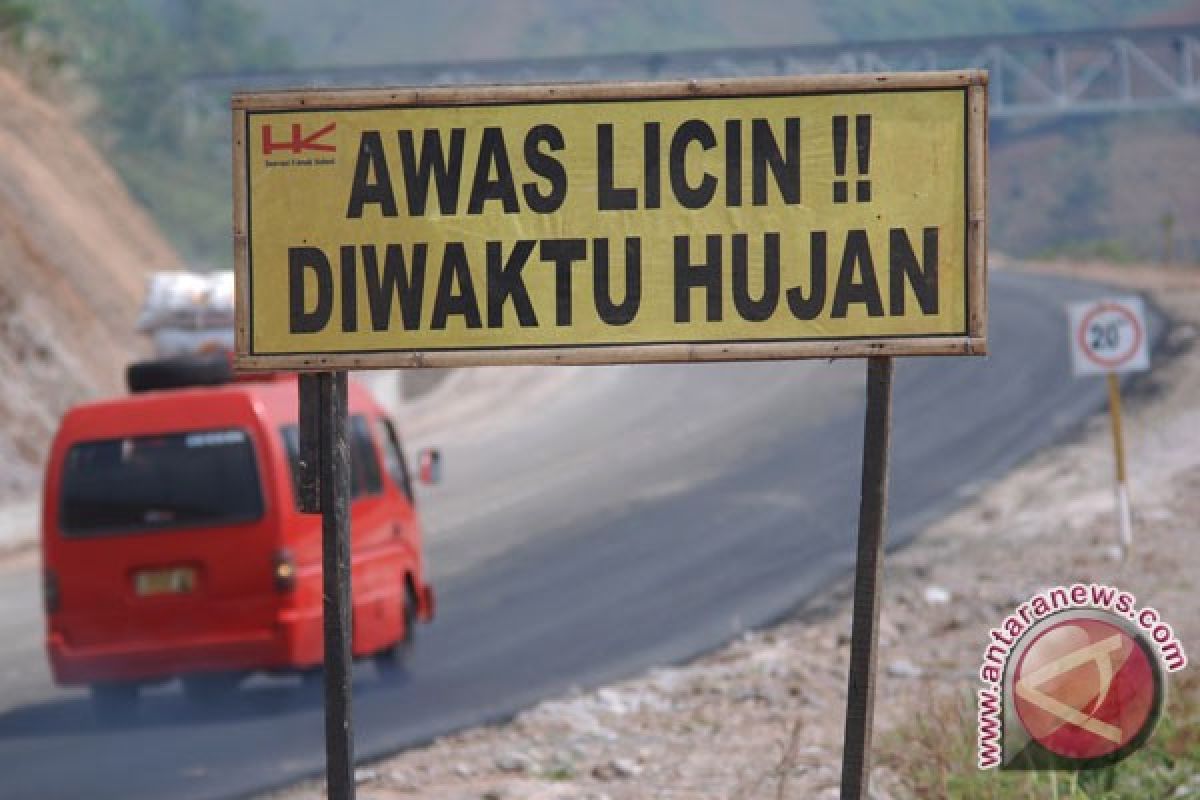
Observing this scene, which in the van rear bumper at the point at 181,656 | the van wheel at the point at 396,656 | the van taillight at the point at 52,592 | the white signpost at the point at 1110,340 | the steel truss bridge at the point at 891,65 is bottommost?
the van wheel at the point at 396,656

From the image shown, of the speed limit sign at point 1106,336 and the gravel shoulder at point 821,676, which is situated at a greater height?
the speed limit sign at point 1106,336

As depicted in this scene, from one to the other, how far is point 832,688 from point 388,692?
11.8 ft

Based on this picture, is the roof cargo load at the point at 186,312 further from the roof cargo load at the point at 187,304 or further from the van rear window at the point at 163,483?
the van rear window at the point at 163,483

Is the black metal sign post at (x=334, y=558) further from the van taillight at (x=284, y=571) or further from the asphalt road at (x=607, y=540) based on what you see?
the van taillight at (x=284, y=571)

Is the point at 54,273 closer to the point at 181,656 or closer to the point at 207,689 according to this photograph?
the point at 207,689

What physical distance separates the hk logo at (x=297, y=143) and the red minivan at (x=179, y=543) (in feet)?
23.7

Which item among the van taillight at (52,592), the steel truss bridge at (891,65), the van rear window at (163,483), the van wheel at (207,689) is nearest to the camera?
the van rear window at (163,483)

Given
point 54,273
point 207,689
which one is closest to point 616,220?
point 207,689

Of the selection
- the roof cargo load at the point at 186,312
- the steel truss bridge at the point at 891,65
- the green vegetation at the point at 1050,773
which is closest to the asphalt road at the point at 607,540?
the roof cargo load at the point at 186,312

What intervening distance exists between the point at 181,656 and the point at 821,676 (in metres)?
4.55

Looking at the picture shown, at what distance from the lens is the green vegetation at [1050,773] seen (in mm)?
9781

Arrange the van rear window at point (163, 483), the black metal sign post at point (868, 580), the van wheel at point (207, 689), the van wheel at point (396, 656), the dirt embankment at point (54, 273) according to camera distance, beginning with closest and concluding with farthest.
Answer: the black metal sign post at point (868, 580)
the van rear window at point (163, 483)
the van wheel at point (207, 689)
the van wheel at point (396, 656)
the dirt embankment at point (54, 273)

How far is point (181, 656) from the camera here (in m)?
15.1

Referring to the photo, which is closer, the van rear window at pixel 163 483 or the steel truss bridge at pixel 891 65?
the van rear window at pixel 163 483
